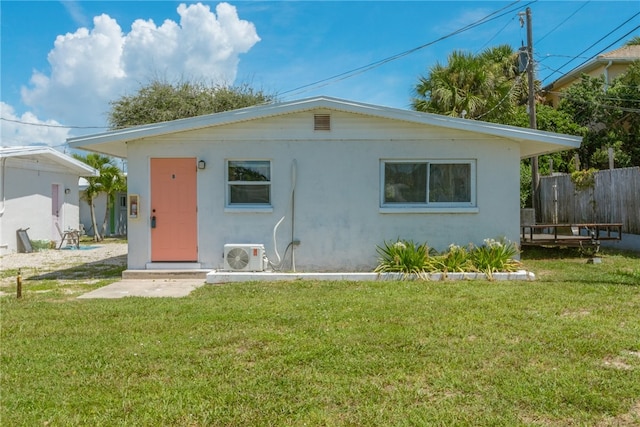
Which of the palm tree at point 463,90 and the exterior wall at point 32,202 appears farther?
the palm tree at point 463,90

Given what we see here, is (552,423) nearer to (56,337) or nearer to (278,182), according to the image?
(56,337)

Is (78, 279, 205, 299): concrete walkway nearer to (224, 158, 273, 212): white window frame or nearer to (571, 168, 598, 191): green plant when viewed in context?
(224, 158, 273, 212): white window frame

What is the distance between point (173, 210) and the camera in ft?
31.4

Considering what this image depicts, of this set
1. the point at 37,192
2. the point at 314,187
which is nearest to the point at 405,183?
the point at 314,187

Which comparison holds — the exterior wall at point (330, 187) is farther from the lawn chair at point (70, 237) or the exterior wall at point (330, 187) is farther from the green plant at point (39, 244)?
the lawn chair at point (70, 237)

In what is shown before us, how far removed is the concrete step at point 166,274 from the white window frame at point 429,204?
12.2 ft

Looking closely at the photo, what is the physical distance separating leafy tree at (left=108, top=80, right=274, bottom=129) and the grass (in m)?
17.1

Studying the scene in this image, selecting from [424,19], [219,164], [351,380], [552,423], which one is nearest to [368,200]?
[219,164]

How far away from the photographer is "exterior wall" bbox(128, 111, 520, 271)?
31.2 feet

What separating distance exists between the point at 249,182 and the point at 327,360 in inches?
230

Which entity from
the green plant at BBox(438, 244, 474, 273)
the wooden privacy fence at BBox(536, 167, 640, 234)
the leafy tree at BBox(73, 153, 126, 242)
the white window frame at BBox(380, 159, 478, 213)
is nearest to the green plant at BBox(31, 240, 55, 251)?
the leafy tree at BBox(73, 153, 126, 242)

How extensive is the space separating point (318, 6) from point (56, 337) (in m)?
10.5

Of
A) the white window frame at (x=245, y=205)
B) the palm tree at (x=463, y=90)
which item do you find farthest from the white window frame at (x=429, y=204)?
the palm tree at (x=463, y=90)

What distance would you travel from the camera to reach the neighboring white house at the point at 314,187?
9.52m
